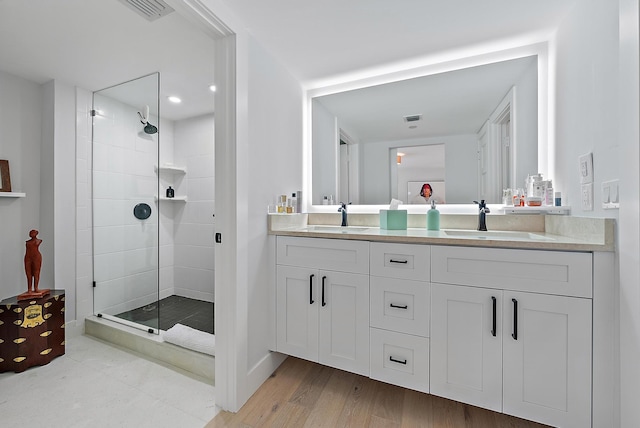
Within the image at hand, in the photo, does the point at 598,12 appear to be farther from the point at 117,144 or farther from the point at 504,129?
the point at 117,144

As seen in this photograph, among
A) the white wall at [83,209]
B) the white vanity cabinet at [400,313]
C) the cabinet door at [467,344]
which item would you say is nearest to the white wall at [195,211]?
the white wall at [83,209]

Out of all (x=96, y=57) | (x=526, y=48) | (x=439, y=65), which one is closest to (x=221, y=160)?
(x=96, y=57)

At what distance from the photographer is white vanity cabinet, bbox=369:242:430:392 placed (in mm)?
1323

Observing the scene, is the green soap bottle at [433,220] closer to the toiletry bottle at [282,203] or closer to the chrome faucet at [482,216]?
the chrome faucet at [482,216]

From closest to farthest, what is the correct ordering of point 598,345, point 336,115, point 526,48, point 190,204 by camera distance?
point 598,345 < point 526,48 < point 336,115 < point 190,204

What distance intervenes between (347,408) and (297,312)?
1.85 feet

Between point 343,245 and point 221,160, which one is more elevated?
point 221,160

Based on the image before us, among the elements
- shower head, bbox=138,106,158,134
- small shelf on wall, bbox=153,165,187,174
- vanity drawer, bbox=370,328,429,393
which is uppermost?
shower head, bbox=138,106,158,134

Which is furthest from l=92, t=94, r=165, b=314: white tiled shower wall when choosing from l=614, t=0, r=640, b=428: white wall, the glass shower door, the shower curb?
l=614, t=0, r=640, b=428: white wall

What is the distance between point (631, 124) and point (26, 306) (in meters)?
3.25

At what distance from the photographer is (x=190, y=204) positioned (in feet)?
10.0

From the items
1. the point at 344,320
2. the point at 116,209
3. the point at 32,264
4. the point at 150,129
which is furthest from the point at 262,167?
the point at 32,264

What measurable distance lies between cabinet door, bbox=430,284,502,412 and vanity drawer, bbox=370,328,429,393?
46 millimetres

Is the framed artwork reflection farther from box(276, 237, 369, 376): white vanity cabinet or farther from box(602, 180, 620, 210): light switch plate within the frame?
box(602, 180, 620, 210): light switch plate
